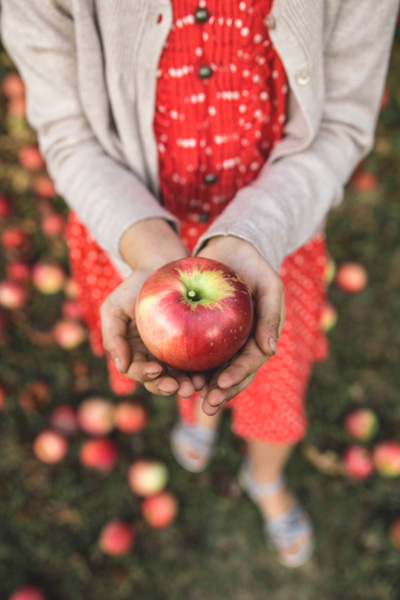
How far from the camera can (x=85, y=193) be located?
3.53 feet

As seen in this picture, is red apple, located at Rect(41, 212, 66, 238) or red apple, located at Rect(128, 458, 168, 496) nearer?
red apple, located at Rect(128, 458, 168, 496)

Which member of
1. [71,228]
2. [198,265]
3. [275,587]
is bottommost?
[275,587]

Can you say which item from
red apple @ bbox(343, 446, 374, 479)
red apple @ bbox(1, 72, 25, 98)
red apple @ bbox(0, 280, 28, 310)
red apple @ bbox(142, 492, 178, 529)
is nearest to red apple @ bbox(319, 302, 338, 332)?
red apple @ bbox(343, 446, 374, 479)

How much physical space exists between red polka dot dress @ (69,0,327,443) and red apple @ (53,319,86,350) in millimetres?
640

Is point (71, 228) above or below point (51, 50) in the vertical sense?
below

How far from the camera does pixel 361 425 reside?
2.00m

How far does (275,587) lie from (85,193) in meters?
1.72

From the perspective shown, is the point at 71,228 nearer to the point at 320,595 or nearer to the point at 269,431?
the point at 269,431

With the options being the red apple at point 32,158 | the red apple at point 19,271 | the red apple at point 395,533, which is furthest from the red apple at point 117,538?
the red apple at point 32,158

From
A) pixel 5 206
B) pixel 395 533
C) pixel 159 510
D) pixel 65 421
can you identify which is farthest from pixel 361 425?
pixel 5 206

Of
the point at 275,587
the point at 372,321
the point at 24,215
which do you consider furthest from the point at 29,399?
the point at 372,321

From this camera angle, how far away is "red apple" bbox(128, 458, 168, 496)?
1.93 meters

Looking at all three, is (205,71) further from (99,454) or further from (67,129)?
(99,454)

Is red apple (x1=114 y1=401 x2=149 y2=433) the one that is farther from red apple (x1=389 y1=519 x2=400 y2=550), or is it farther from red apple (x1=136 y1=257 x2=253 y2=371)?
red apple (x1=136 y1=257 x2=253 y2=371)
